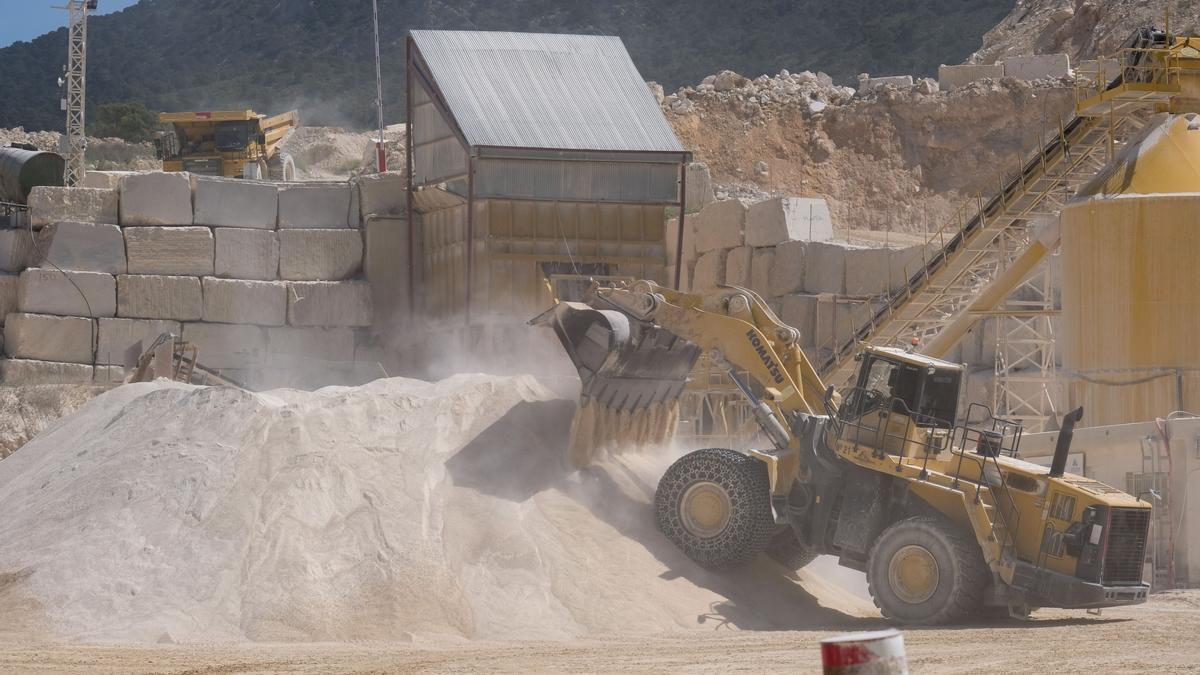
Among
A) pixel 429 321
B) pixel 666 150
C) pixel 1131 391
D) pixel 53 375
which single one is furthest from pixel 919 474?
pixel 53 375

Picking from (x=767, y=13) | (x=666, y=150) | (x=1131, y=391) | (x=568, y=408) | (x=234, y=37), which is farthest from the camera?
(x=234, y=37)

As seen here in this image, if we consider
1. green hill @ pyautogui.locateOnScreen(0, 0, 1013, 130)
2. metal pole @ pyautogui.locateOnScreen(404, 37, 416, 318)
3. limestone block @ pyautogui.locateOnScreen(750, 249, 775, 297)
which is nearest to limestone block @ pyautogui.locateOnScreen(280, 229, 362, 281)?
metal pole @ pyautogui.locateOnScreen(404, 37, 416, 318)

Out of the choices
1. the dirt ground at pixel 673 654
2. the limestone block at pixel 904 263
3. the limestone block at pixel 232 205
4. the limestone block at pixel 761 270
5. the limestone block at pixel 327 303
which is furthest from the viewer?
the limestone block at pixel 232 205

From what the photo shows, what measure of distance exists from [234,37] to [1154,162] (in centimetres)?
9254

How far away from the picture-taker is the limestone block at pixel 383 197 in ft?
112

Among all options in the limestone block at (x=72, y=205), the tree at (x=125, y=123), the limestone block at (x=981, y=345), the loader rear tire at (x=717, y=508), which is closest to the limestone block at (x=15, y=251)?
the limestone block at (x=72, y=205)

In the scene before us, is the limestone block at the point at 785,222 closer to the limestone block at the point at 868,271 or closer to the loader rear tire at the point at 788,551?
the limestone block at the point at 868,271

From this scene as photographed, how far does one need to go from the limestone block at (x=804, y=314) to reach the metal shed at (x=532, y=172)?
8.51 ft

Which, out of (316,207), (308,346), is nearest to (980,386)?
(308,346)

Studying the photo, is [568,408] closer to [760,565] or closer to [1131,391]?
[760,565]

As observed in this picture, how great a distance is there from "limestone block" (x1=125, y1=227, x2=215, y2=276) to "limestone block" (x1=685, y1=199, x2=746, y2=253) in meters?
10.3

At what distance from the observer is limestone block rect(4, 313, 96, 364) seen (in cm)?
3244

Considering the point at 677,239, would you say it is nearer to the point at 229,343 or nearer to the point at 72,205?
the point at 229,343

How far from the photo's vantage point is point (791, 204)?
106 feet
